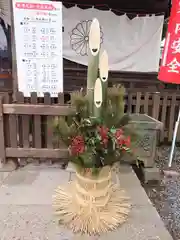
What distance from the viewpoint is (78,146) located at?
1.69 metres

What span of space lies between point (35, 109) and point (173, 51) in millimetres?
2500

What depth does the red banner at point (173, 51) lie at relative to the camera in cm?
382

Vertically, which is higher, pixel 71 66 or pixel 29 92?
pixel 71 66

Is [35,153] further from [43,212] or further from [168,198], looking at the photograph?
[168,198]

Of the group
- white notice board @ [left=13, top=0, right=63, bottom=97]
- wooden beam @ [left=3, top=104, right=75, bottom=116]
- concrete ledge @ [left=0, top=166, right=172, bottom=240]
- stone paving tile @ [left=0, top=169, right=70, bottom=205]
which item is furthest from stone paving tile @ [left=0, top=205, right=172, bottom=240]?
white notice board @ [left=13, top=0, right=63, bottom=97]

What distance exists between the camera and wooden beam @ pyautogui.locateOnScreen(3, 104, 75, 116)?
2906 mm

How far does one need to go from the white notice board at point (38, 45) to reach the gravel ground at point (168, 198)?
1.88 meters

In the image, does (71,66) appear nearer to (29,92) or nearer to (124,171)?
(29,92)

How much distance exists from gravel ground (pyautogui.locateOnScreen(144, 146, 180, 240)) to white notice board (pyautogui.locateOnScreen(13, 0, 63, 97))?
6.18 ft

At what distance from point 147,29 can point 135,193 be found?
463 centimetres

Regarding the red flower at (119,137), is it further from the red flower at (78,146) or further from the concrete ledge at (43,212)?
the concrete ledge at (43,212)

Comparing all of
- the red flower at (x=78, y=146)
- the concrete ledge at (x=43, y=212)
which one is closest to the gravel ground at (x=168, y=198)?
the concrete ledge at (x=43, y=212)

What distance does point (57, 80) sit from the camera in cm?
307

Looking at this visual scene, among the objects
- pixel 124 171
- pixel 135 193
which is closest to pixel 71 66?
pixel 124 171
